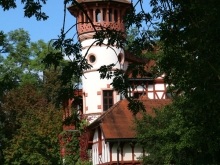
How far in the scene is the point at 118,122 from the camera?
3888 centimetres

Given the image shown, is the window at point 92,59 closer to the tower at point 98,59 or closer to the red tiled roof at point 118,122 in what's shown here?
the tower at point 98,59

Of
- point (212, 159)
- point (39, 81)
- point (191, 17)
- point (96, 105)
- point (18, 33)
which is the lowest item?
point (212, 159)

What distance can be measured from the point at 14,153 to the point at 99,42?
37397 millimetres

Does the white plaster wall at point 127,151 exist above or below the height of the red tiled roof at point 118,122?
below

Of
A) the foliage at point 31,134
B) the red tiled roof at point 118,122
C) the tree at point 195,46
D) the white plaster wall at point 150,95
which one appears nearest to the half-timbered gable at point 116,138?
the red tiled roof at point 118,122

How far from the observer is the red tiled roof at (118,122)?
122 feet

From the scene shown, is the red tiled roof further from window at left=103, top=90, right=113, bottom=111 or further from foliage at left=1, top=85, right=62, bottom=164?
foliage at left=1, top=85, right=62, bottom=164

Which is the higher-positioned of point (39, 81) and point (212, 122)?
point (39, 81)

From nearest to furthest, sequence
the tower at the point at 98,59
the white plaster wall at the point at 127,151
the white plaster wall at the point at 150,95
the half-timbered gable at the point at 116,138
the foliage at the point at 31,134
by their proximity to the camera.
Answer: the half-timbered gable at the point at 116,138, the white plaster wall at the point at 127,151, the tower at the point at 98,59, the white plaster wall at the point at 150,95, the foliage at the point at 31,134

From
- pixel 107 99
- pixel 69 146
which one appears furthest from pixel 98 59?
pixel 69 146

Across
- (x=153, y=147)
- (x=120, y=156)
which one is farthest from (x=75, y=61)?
(x=120, y=156)

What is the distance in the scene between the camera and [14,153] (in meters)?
49.0

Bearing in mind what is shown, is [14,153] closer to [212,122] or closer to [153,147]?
[153,147]

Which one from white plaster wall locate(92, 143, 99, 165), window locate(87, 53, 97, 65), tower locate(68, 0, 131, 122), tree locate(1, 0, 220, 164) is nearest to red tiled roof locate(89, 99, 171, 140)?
white plaster wall locate(92, 143, 99, 165)
